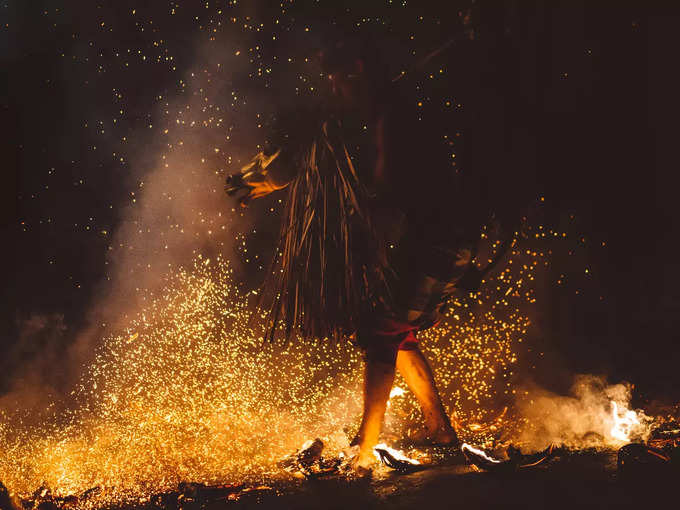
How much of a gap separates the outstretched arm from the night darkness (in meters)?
0.77

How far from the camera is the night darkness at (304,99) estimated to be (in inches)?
98.2

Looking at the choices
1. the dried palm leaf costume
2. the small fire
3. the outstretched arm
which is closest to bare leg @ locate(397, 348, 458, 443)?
the dried palm leaf costume

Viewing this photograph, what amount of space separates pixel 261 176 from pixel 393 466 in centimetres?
134

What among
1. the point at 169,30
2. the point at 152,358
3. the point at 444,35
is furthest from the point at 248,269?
the point at 444,35

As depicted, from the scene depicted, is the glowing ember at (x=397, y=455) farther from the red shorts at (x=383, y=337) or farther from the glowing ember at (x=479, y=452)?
the red shorts at (x=383, y=337)

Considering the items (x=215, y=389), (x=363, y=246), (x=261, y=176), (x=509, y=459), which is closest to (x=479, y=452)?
(x=509, y=459)

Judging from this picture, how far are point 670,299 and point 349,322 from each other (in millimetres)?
2687

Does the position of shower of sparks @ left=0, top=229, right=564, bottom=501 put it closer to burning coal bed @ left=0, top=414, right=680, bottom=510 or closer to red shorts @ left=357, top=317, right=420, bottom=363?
burning coal bed @ left=0, top=414, right=680, bottom=510

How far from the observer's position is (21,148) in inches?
158

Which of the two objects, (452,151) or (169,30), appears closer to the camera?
(452,151)

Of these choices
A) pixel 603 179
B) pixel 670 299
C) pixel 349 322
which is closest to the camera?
pixel 349 322

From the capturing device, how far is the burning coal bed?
5.79 feet

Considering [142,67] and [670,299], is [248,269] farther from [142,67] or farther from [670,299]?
[670,299]

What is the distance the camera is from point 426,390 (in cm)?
240
